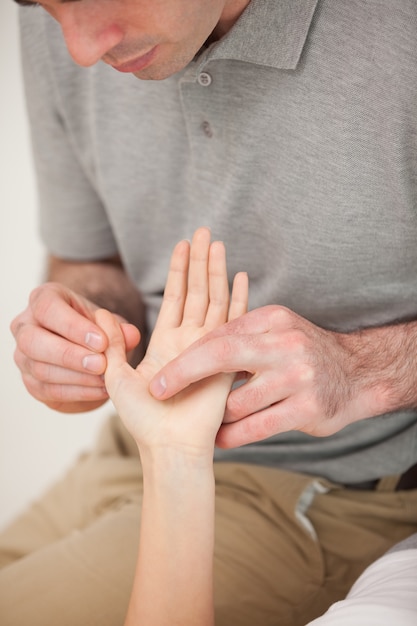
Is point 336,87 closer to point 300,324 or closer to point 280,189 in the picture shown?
point 280,189

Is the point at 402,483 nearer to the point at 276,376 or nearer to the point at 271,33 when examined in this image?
the point at 276,376

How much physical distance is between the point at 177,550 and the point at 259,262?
0.44 m

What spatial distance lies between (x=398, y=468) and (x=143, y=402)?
47cm

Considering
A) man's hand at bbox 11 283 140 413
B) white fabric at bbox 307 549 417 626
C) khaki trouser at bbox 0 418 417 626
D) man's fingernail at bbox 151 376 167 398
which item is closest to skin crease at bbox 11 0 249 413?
man's hand at bbox 11 283 140 413

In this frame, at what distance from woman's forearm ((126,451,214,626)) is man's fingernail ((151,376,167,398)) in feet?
0.27

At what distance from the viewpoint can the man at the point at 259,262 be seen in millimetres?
890

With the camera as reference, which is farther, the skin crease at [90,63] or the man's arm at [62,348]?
the man's arm at [62,348]

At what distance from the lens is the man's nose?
0.86 metres

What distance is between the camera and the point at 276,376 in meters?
0.85

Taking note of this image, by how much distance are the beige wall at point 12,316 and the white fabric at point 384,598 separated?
4.09 feet

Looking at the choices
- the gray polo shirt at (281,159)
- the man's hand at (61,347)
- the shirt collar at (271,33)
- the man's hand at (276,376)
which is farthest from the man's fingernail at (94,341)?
the shirt collar at (271,33)

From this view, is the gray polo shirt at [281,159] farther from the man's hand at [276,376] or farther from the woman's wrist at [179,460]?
the woman's wrist at [179,460]

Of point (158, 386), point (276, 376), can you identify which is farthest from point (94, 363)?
point (276, 376)

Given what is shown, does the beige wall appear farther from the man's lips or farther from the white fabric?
the white fabric
